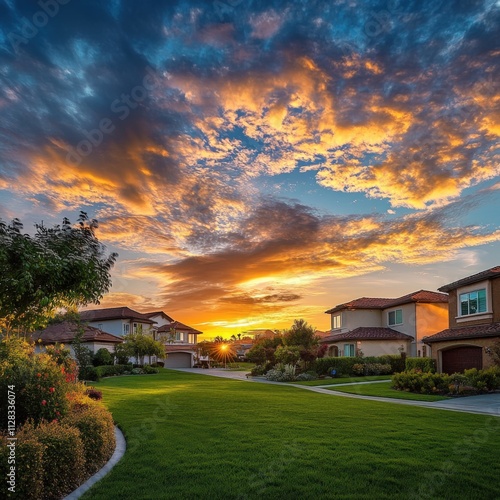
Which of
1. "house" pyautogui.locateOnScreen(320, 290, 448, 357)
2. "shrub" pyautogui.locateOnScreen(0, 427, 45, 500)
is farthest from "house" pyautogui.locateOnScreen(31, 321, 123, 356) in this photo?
"shrub" pyautogui.locateOnScreen(0, 427, 45, 500)

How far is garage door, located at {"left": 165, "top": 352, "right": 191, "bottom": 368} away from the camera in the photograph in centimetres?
6694

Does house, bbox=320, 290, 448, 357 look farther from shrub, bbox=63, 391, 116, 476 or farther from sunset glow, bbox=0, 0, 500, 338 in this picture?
shrub, bbox=63, 391, 116, 476

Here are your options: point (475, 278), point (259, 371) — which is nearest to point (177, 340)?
point (259, 371)

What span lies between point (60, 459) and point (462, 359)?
26127mm

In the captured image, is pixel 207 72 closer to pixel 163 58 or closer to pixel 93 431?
pixel 163 58

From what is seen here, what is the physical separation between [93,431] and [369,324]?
39.1 meters

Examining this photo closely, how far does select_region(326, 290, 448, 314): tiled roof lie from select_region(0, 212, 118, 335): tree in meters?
34.4

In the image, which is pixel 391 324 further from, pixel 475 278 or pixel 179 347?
pixel 179 347

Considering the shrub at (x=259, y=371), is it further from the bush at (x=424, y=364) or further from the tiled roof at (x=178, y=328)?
the tiled roof at (x=178, y=328)

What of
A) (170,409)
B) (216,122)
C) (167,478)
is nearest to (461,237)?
(216,122)

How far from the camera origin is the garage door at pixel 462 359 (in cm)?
2615

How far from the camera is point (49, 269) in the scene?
813 centimetres

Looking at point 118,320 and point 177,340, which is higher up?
point 118,320

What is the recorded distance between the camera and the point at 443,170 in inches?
793
